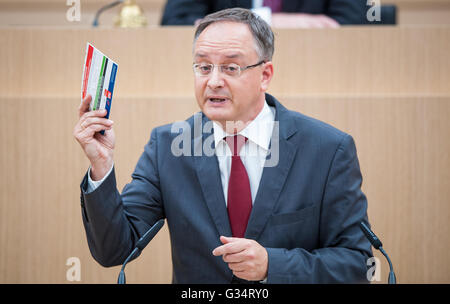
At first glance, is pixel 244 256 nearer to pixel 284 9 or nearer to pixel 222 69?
pixel 222 69

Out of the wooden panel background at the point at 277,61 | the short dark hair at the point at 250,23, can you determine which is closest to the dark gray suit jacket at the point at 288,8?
the wooden panel background at the point at 277,61

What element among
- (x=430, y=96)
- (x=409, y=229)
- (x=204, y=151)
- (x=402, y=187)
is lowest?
(x=409, y=229)

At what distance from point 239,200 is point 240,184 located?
0.10 feet

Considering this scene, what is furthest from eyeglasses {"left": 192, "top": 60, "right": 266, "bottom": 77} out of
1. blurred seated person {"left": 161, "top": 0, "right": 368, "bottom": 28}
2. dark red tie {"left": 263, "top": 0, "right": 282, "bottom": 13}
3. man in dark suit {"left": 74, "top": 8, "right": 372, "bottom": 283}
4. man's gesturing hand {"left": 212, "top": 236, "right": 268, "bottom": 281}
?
dark red tie {"left": 263, "top": 0, "right": 282, "bottom": 13}

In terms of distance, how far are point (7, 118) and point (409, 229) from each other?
3.89 feet

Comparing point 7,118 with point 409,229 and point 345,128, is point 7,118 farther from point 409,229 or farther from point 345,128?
point 409,229

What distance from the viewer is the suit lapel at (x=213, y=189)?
35.2 inches

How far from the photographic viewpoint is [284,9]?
1.68 meters

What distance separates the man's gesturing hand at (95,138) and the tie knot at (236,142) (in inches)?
10.0

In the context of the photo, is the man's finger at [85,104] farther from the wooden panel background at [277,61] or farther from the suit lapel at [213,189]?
the wooden panel background at [277,61]

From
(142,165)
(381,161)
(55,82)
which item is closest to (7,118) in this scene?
(55,82)

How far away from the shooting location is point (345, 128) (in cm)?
131
